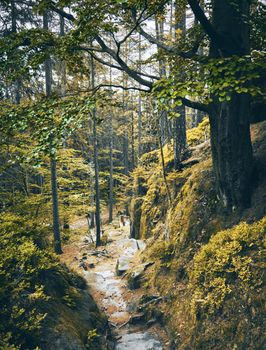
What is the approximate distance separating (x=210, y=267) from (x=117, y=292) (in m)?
5.46

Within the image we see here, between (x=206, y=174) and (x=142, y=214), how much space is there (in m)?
7.29

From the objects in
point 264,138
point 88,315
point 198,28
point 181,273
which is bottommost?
point 88,315

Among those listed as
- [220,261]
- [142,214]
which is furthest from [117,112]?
[220,261]

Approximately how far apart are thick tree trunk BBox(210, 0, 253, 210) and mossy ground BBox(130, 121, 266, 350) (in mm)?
427

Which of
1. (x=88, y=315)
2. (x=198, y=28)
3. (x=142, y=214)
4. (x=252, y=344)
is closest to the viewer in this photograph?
(x=252, y=344)

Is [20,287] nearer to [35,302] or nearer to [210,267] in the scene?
[35,302]

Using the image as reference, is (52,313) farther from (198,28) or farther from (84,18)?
(198,28)

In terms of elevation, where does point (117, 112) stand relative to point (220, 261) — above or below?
above

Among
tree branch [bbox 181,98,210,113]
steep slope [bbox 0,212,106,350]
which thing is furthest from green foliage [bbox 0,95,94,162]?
steep slope [bbox 0,212,106,350]

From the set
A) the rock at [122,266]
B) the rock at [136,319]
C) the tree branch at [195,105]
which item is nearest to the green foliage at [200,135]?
the tree branch at [195,105]

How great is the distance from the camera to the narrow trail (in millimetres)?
7193

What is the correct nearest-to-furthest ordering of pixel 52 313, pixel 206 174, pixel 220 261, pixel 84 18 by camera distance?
pixel 84 18 → pixel 52 313 → pixel 220 261 → pixel 206 174

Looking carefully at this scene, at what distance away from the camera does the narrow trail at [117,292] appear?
7193 millimetres

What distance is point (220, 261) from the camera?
235 inches
